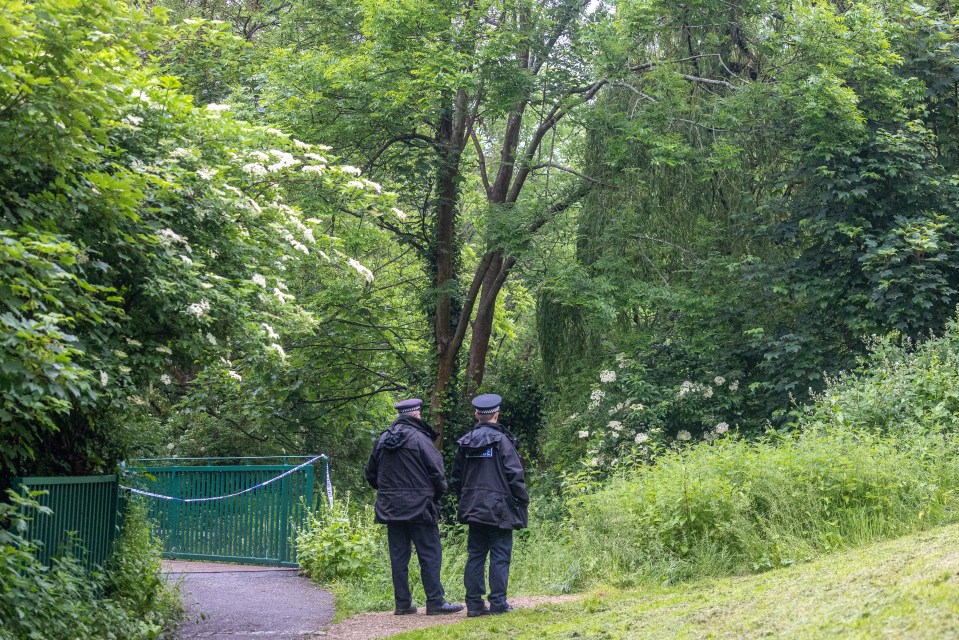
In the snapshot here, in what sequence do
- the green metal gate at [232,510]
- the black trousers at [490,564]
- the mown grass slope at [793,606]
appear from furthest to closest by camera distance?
the green metal gate at [232,510] < the black trousers at [490,564] < the mown grass slope at [793,606]

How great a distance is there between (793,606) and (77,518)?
530cm

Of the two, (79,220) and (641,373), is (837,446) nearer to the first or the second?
(641,373)

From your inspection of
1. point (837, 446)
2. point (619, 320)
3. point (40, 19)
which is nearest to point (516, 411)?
point (619, 320)

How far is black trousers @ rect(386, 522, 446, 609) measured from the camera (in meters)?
8.64

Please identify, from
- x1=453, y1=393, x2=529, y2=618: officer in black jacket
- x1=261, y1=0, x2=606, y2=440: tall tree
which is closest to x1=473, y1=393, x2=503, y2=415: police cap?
x1=453, y1=393, x2=529, y2=618: officer in black jacket

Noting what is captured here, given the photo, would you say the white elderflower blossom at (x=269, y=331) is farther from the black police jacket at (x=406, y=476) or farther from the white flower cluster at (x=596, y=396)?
the white flower cluster at (x=596, y=396)

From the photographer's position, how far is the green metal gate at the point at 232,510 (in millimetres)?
12641

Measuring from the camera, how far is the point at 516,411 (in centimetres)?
2152

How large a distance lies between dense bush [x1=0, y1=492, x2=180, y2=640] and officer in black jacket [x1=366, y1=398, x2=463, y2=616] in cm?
199

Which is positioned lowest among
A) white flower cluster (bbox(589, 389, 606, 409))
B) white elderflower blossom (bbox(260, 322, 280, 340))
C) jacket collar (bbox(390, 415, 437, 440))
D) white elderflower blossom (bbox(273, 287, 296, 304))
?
jacket collar (bbox(390, 415, 437, 440))

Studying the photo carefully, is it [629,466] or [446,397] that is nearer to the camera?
[629,466]

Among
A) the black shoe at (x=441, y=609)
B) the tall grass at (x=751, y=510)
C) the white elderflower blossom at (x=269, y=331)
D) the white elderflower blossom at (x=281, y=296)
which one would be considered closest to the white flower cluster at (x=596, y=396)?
the tall grass at (x=751, y=510)

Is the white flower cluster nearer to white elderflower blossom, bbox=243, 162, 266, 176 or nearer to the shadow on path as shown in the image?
the shadow on path

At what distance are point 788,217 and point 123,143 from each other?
11.3 meters
